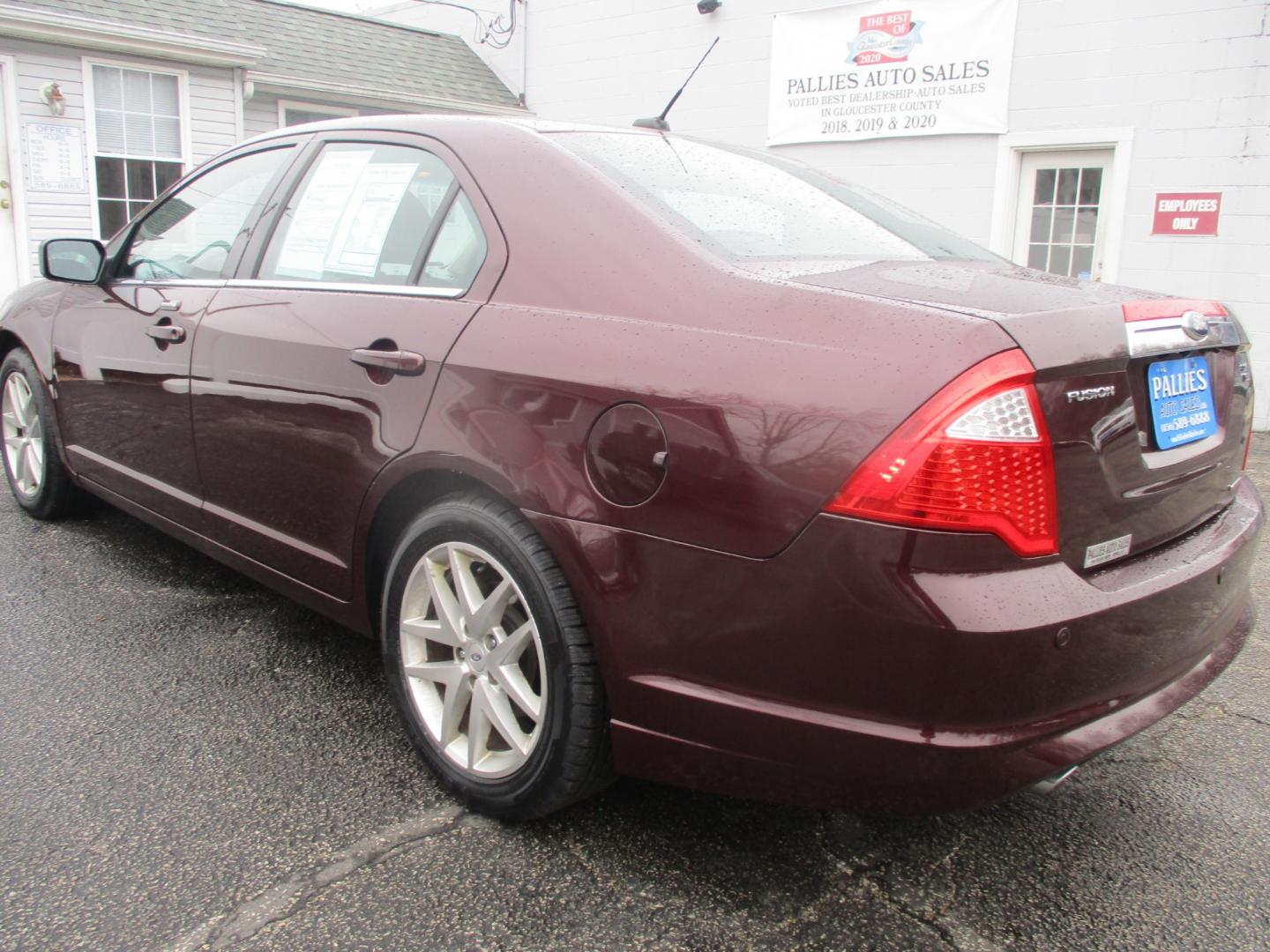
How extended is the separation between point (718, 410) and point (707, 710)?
0.53 meters

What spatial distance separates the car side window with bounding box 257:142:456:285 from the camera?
7.99 feet

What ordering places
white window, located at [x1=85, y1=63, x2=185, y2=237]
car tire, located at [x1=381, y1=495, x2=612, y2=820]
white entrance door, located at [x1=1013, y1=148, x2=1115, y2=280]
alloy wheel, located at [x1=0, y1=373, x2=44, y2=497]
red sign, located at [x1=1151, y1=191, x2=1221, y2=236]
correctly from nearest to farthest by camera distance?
car tire, located at [x1=381, y1=495, x2=612, y2=820] < alloy wheel, located at [x1=0, y1=373, x2=44, y2=497] < red sign, located at [x1=1151, y1=191, x2=1221, y2=236] < white entrance door, located at [x1=1013, y1=148, x2=1115, y2=280] < white window, located at [x1=85, y1=63, x2=185, y2=237]

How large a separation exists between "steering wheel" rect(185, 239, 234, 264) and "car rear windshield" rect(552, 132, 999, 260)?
48.9 inches

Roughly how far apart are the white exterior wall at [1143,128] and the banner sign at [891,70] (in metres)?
0.12

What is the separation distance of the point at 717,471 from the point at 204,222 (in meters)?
2.30

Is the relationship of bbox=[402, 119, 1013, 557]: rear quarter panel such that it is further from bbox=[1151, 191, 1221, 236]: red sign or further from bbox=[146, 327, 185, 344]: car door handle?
bbox=[1151, 191, 1221, 236]: red sign

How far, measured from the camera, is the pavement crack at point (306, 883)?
1807 mm

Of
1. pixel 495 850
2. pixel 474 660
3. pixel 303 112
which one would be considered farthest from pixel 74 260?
pixel 303 112

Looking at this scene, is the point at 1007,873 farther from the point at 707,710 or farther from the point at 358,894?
the point at 358,894

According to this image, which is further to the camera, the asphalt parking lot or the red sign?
the red sign

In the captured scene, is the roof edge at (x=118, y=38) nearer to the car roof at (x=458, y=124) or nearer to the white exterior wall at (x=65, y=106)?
the white exterior wall at (x=65, y=106)

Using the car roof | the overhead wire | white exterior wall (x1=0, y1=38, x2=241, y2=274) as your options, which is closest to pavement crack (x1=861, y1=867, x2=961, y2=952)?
the car roof

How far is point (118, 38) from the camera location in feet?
32.5

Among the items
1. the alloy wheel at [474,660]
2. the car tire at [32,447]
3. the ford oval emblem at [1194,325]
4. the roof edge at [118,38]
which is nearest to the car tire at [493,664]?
the alloy wheel at [474,660]
